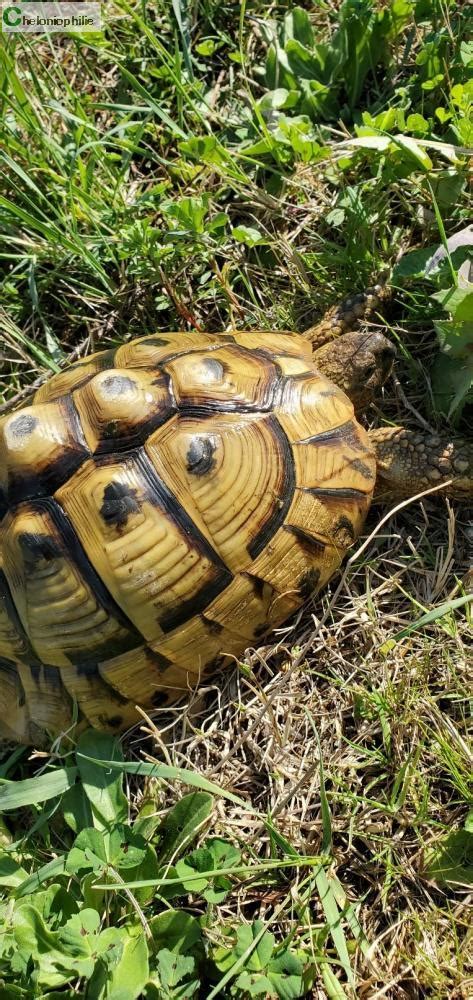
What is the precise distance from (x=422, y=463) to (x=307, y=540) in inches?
21.8

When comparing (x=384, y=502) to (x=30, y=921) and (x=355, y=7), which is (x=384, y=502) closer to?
(x=30, y=921)

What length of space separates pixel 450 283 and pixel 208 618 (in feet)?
4.94

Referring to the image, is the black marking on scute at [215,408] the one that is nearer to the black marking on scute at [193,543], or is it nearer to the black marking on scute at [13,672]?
the black marking on scute at [193,543]

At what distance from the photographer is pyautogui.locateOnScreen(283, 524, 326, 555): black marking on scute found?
2543 millimetres

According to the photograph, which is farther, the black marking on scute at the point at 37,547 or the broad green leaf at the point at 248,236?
the broad green leaf at the point at 248,236

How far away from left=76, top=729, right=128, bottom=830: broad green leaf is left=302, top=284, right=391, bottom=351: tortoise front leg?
1762 mm

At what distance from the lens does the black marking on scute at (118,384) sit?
2.47 m

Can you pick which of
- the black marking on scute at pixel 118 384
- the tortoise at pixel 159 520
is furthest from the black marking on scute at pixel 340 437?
the black marking on scute at pixel 118 384

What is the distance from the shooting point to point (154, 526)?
240 centimetres

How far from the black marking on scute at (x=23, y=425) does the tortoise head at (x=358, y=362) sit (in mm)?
1130

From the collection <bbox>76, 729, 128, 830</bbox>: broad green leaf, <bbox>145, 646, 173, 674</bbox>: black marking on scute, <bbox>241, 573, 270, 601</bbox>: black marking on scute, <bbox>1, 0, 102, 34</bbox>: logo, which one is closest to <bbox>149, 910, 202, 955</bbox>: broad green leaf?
<bbox>76, 729, 128, 830</bbox>: broad green leaf

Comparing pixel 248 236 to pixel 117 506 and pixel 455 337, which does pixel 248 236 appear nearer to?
pixel 455 337

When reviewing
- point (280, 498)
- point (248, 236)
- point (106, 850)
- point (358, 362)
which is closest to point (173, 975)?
point (106, 850)

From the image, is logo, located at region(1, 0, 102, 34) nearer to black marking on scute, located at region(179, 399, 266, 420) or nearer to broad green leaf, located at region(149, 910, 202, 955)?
black marking on scute, located at region(179, 399, 266, 420)
